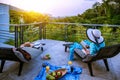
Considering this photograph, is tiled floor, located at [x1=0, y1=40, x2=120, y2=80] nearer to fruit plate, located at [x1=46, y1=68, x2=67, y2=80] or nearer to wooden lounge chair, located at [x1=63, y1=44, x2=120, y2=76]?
wooden lounge chair, located at [x1=63, y1=44, x2=120, y2=76]

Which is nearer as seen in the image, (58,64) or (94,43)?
(94,43)

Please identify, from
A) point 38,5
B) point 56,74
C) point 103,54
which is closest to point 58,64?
point 56,74

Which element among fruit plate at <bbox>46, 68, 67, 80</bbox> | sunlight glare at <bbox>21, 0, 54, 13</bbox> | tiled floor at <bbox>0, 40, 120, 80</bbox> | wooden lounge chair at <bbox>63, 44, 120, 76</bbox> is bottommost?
tiled floor at <bbox>0, 40, 120, 80</bbox>

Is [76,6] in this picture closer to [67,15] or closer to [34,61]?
[67,15]

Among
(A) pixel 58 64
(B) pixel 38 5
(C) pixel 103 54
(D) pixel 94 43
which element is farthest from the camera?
(B) pixel 38 5

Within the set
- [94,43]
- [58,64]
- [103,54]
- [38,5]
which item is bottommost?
[58,64]

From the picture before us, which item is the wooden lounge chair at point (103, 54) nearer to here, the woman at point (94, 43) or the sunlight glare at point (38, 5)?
the woman at point (94, 43)

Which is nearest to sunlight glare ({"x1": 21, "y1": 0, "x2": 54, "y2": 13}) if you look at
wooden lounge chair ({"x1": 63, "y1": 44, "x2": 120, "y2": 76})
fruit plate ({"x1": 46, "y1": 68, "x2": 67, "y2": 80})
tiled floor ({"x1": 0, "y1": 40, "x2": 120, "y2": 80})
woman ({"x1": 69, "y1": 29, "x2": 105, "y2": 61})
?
tiled floor ({"x1": 0, "y1": 40, "x2": 120, "y2": 80})

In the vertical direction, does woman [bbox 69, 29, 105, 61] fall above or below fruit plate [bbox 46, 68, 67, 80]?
above

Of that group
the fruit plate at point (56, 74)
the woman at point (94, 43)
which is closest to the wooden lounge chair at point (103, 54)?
the woman at point (94, 43)

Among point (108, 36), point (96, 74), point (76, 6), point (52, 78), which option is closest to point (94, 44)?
point (96, 74)

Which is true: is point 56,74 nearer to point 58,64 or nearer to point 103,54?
point 58,64

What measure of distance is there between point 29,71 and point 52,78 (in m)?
0.81

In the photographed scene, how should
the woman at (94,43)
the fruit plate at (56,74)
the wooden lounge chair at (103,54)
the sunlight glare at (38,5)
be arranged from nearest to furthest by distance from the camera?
the fruit plate at (56,74), the wooden lounge chair at (103,54), the woman at (94,43), the sunlight glare at (38,5)
